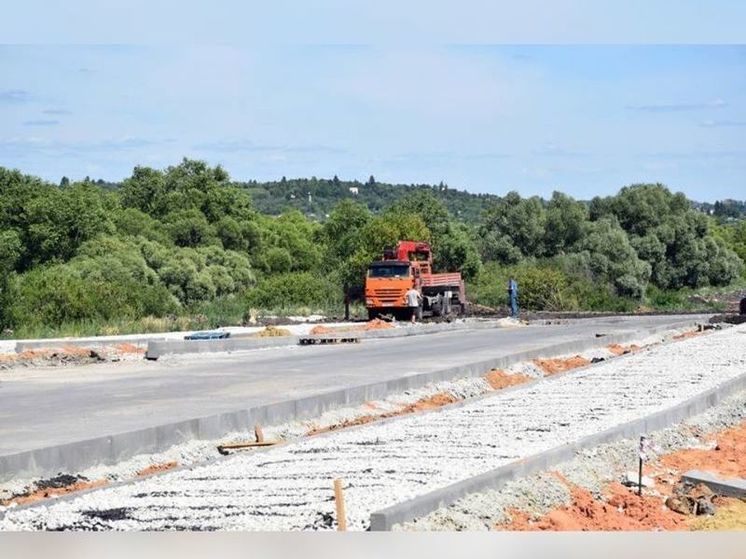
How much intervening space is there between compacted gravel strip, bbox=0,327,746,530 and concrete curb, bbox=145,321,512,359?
24.8 ft

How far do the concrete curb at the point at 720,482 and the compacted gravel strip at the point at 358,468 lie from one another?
125 cm

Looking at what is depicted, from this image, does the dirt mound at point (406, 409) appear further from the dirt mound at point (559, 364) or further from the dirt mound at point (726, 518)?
the dirt mound at point (559, 364)

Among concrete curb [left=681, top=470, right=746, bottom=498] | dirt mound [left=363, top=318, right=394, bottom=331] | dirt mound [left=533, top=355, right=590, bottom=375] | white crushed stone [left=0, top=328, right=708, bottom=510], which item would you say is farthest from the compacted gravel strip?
dirt mound [left=363, top=318, right=394, bottom=331]

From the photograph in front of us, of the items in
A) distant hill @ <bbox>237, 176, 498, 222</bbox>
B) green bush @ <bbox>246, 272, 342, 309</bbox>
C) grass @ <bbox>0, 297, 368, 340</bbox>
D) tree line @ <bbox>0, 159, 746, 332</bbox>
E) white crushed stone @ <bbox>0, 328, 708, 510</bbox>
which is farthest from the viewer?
green bush @ <bbox>246, 272, 342, 309</bbox>

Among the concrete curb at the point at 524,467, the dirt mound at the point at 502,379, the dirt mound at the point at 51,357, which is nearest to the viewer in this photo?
the concrete curb at the point at 524,467

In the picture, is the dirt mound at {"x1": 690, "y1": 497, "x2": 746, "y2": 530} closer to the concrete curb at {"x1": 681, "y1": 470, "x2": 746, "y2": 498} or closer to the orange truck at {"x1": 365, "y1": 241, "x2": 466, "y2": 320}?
the concrete curb at {"x1": 681, "y1": 470, "x2": 746, "y2": 498}

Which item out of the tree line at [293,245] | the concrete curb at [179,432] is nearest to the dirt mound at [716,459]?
the concrete curb at [179,432]

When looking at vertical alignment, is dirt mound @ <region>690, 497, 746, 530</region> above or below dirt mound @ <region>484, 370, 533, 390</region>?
below

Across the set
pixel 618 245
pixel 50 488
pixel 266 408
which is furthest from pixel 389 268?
pixel 50 488

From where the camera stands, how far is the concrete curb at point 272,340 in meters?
21.4

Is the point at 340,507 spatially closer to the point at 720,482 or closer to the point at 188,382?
the point at 720,482

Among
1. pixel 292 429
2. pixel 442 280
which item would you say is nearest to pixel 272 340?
pixel 292 429

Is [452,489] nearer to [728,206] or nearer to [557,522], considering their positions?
[557,522]

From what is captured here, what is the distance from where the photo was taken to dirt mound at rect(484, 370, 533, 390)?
18.3m
